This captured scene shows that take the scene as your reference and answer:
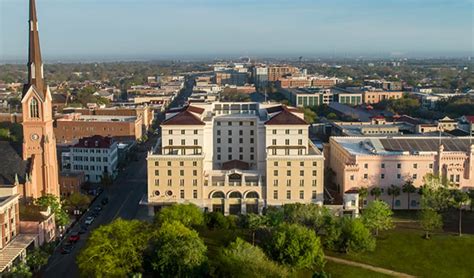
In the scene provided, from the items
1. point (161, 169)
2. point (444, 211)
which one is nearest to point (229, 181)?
point (161, 169)

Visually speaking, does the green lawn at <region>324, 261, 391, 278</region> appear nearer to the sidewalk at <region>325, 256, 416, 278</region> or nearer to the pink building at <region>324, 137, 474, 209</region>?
the sidewalk at <region>325, 256, 416, 278</region>

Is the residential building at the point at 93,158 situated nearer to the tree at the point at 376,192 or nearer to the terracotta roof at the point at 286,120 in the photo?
the terracotta roof at the point at 286,120

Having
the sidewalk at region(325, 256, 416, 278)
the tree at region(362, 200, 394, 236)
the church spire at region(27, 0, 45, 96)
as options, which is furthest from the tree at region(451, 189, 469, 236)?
the church spire at region(27, 0, 45, 96)

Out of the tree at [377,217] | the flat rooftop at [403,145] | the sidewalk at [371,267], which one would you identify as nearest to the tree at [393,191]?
the flat rooftop at [403,145]

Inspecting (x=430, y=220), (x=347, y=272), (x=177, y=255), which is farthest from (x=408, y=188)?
(x=177, y=255)

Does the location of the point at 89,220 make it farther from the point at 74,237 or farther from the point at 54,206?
the point at 54,206

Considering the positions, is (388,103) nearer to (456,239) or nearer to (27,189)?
(456,239)
